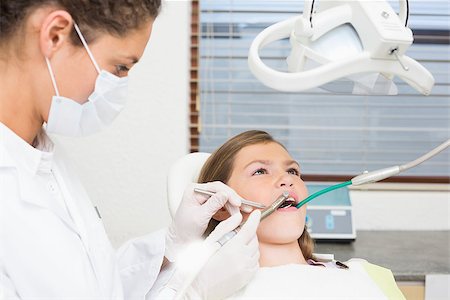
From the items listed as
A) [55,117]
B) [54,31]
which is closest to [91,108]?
[55,117]

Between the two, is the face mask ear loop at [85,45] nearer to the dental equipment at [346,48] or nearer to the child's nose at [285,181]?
the dental equipment at [346,48]

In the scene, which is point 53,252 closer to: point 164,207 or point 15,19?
point 15,19

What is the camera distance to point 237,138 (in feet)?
5.68

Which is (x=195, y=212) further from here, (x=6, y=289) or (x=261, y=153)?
(x=6, y=289)

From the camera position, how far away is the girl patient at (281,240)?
4.62 ft

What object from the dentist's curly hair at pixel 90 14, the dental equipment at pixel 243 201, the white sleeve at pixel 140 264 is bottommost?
the white sleeve at pixel 140 264

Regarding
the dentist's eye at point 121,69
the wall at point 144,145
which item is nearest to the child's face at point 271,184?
the dentist's eye at point 121,69

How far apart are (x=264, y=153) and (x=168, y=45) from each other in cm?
83

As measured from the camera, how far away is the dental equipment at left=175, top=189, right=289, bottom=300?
3.93 ft

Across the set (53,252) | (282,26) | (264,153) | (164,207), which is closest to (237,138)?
(264,153)

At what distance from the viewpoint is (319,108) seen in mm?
2574

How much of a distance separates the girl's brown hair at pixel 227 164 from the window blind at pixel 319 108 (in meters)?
0.79

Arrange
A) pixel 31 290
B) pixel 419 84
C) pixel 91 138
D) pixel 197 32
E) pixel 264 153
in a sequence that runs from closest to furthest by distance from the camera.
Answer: pixel 31 290
pixel 419 84
pixel 264 153
pixel 91 138
pixel 197 32

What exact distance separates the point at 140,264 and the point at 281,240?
1.20ft
